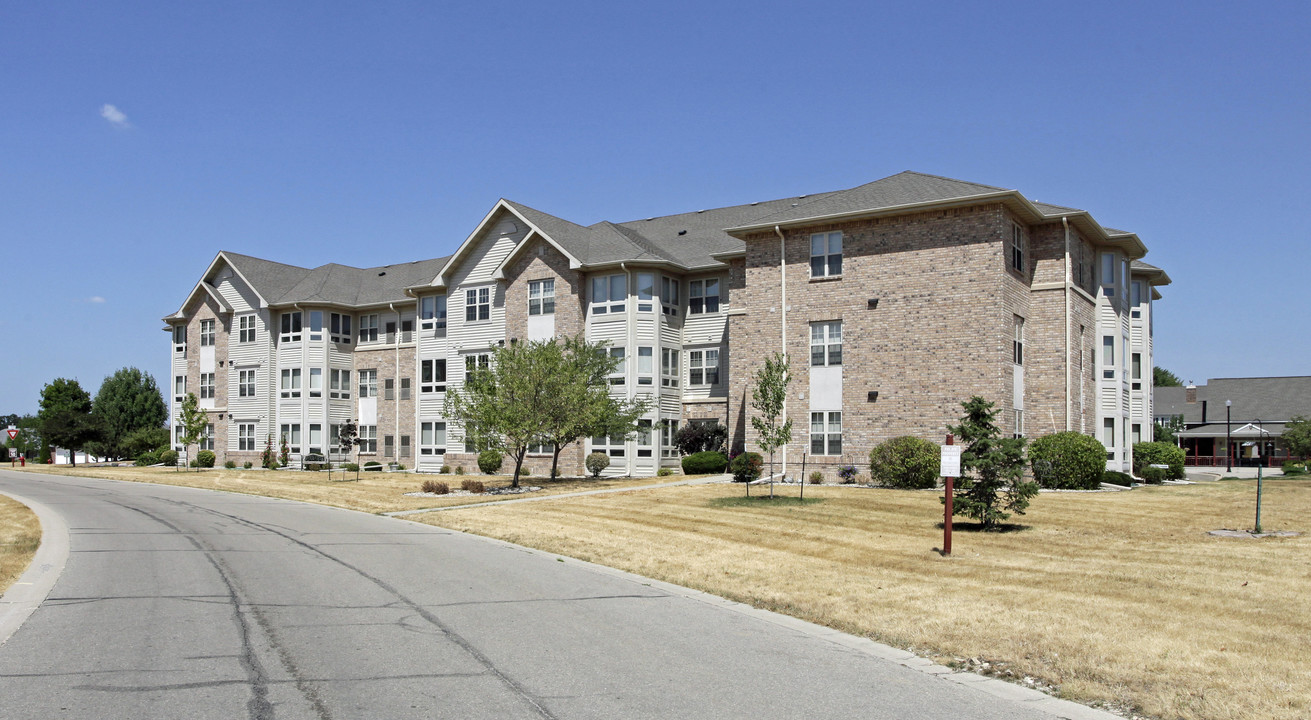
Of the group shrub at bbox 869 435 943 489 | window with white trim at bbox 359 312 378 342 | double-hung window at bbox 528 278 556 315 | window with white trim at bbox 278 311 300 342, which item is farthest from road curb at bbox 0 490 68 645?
window with white trim at bbox 278 311 300 342

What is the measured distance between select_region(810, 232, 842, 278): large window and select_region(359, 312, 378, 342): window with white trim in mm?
27766

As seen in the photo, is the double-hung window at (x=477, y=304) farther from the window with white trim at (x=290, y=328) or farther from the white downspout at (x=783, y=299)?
the white downspout at (x=783, y=299)

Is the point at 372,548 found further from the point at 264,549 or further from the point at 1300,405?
the point at 1300,405

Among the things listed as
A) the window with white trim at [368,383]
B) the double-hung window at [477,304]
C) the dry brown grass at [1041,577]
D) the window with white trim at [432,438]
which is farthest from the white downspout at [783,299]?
the window with white trim at [368,383]

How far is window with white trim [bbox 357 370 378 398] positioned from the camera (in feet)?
168

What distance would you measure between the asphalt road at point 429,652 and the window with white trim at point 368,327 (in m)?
37.5

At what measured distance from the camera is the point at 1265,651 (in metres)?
8.74

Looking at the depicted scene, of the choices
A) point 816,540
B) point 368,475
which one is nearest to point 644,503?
point 816,540

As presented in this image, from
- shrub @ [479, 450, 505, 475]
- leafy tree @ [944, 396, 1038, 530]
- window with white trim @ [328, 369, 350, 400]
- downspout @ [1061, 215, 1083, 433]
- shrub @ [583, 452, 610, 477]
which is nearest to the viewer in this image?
leafy tree @ [944, 396, 1038, 530]

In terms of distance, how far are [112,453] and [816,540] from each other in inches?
2700

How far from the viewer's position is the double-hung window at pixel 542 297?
41.5 metres

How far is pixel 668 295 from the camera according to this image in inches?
1598

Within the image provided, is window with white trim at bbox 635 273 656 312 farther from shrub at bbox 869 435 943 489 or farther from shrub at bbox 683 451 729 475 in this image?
shrub at bbox 869 435 943 489

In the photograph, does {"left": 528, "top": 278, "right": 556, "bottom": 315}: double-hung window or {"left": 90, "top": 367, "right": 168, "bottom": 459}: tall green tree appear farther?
{"left": 90, "top": 367, "right": 168, "bottom": 459}: tall green tree
